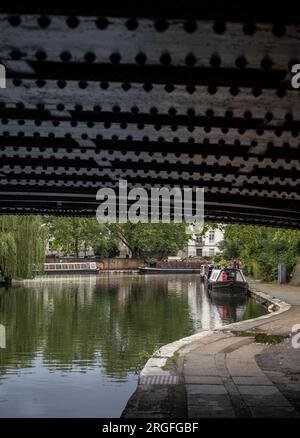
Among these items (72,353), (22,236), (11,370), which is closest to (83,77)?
(11,370)

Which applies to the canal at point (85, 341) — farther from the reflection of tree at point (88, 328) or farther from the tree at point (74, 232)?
the tree at point (74, 232)

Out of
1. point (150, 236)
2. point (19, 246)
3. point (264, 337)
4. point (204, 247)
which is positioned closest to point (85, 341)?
point (264, 337)

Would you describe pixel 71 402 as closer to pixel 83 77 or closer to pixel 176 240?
pixel 83 77

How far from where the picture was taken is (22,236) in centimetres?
3975

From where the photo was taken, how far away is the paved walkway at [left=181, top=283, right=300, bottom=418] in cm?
812

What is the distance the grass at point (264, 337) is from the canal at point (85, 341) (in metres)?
2.47

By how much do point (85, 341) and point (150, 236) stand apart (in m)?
65.6

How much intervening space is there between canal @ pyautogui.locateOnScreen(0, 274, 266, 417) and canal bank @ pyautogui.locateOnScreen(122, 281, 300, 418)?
42.8 inches

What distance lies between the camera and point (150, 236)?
277 feet

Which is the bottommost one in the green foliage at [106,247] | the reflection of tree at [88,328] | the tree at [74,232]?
the reflection of tree at [88,328]

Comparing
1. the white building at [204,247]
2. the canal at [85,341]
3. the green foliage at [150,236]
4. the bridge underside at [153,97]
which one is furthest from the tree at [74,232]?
the bridge underside at [153,97]

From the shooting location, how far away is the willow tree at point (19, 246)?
38844 mm

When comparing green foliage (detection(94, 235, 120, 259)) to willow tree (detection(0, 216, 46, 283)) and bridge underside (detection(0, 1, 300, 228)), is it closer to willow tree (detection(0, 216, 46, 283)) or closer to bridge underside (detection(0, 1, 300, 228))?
willow tree (detection(0, 216, 46, 283))
